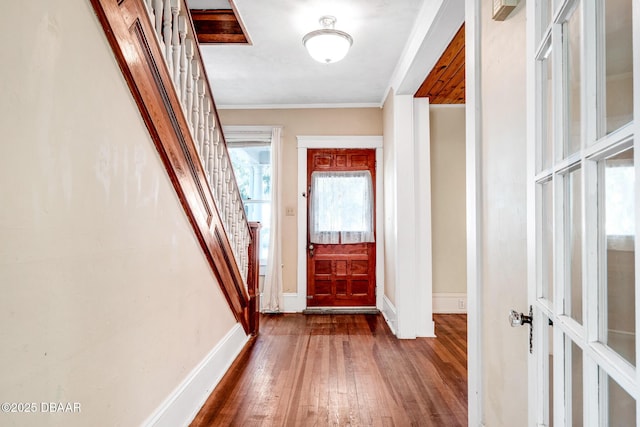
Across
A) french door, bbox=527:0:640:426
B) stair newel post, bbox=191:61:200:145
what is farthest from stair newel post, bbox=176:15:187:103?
french door, bbox=527:0:640:426

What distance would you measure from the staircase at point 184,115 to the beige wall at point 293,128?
140 centimetres

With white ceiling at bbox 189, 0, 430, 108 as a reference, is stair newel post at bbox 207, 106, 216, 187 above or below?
below

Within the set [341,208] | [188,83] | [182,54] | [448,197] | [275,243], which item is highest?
[182,54]

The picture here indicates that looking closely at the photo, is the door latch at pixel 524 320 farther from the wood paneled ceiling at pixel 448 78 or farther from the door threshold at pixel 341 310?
the door threshold at pixel 341 310

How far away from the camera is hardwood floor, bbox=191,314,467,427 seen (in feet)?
6.68

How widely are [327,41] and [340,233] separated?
243 centimetres

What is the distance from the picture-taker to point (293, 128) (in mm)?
4578

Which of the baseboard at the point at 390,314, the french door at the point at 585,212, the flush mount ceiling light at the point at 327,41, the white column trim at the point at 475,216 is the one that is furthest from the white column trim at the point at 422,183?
the french door at the point at 585,212

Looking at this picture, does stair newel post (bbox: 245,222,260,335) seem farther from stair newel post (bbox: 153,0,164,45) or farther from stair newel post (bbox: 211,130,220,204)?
stair newel post (bbox: 153,0,164,45)

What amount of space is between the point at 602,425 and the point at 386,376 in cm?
209

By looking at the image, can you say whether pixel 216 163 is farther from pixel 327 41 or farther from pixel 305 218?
pixel 305 218

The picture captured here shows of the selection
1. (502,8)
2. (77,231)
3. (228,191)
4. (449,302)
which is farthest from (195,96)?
(449,302)

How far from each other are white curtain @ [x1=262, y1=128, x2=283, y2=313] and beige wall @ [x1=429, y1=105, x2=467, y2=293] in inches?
75.8

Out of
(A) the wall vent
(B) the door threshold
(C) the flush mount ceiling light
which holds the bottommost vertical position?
(B) the door threshold
